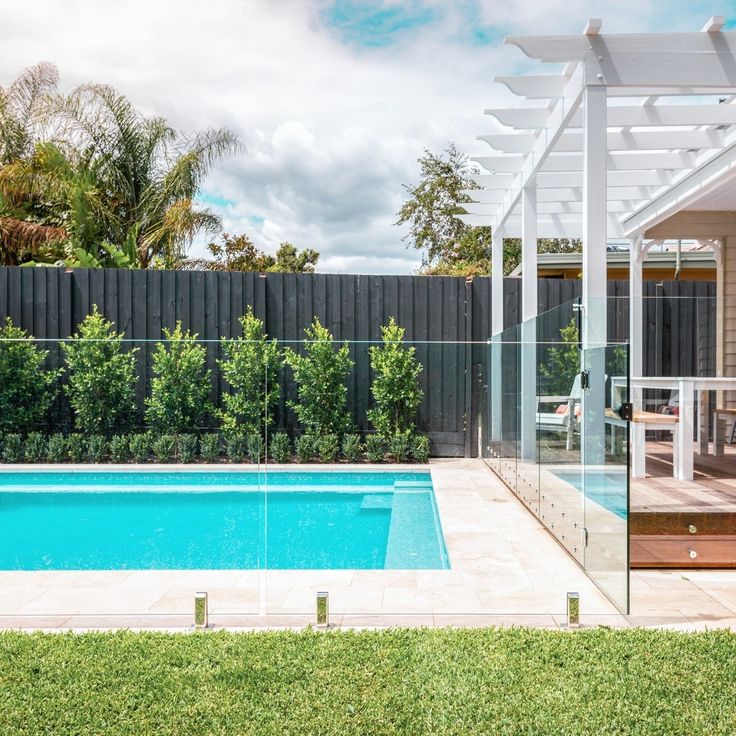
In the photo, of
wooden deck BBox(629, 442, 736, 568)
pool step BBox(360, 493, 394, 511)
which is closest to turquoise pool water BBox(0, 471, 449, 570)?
pool step BBox(360, 493, 394, 511)

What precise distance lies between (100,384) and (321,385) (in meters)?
1.76

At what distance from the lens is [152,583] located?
4590mm

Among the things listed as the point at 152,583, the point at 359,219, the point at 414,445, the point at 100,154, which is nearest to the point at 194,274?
the point at 414,445

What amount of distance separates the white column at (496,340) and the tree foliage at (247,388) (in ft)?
11.6

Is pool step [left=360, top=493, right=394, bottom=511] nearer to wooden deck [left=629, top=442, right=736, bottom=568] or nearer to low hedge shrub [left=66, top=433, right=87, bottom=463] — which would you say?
wooden deck [left=629, top=442, right=736, bottom=568]

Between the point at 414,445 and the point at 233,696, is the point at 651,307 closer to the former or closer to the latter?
the point at 414,445

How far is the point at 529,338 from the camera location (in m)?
6.85

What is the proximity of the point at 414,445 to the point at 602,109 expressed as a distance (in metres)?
3.60

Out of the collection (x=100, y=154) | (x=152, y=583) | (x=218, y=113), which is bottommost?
(x=152, y=583)

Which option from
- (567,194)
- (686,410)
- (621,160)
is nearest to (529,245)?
(621,160)

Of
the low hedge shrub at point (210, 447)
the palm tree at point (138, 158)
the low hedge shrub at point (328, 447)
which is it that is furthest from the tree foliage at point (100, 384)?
the palm tree at point (138, 158)

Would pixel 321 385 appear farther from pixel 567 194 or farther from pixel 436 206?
pixel 436 206

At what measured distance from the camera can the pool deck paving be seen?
3.92 meters

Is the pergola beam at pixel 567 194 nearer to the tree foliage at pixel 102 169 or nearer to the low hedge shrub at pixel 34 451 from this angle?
the low hedge shrub at pixel 34 451
